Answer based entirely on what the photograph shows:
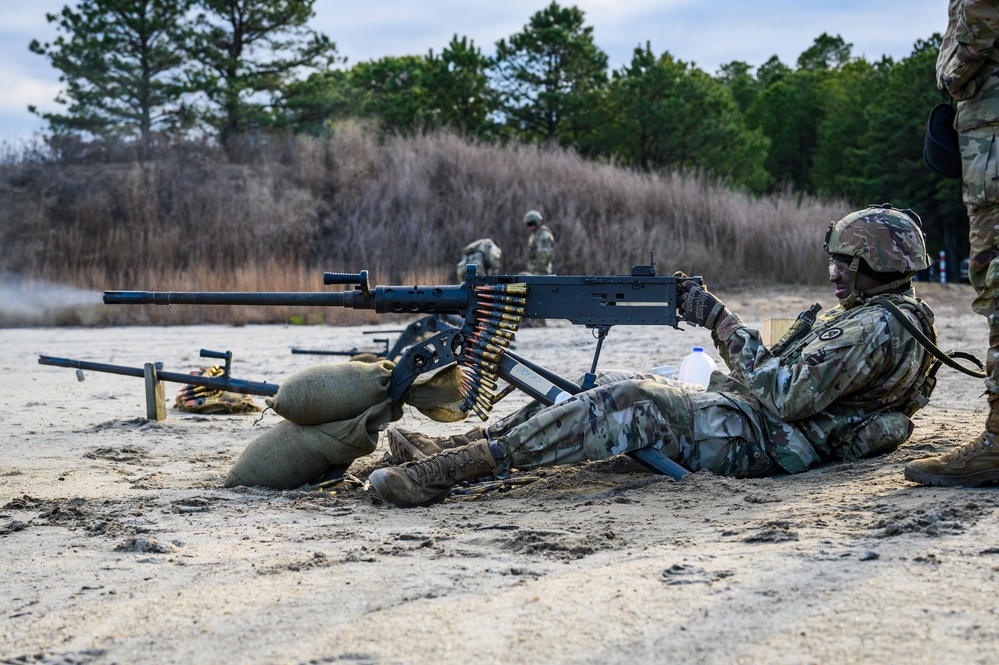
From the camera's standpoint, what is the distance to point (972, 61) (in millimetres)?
4152

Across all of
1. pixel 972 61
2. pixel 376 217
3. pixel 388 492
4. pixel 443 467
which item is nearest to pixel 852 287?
pixel 972 61

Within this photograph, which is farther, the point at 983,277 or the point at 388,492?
the point at 388,492

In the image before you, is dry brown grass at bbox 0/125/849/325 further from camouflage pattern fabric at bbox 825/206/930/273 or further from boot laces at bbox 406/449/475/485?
camouflage pattern fabric at bbox 825/206/930/273

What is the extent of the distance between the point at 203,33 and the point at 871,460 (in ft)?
102

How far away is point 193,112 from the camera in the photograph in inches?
1266

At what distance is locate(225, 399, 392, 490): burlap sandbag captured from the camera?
5.45 m

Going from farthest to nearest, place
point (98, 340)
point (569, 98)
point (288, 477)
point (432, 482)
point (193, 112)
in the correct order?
1. point (569, 98)
2. point (193, 112)
3. point (98, 340)
4. point (288, 477)
5. point (432, 482)

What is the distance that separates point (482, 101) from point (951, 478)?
32.7 metres

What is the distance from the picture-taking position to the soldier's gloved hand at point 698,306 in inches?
204

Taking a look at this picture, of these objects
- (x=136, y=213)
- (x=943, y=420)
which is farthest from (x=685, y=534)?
(x=136, y=213)

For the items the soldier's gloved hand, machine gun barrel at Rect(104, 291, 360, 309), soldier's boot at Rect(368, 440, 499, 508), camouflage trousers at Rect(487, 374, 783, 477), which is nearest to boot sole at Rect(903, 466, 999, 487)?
camouflage trousers at Rect(487, 374, 783, 477)

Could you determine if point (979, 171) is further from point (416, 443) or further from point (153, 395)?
point (153, 395)

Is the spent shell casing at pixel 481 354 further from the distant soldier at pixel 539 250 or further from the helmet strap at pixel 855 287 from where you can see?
the distant soldier at pixel 539 250

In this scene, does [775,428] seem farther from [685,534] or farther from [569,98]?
[569,98]
